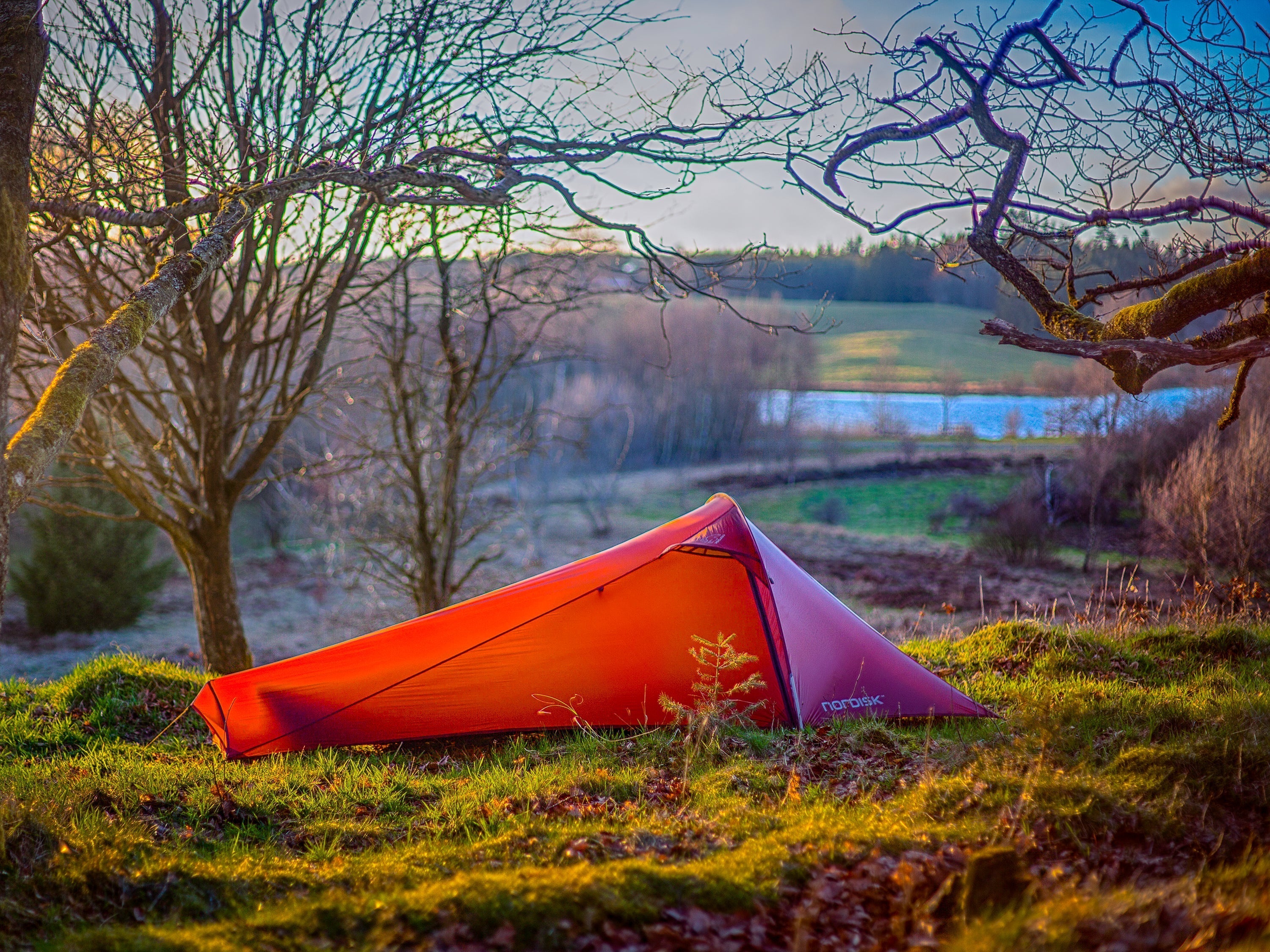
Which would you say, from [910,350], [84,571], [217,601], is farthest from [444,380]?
[910,350]

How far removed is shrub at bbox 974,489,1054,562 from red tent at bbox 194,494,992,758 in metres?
17.6

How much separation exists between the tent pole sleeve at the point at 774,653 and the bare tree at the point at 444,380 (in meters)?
3.07

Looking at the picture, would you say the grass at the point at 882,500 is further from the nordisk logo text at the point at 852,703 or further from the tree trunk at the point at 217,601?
the tree trunk at the point at 217,601

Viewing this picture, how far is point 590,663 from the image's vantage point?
4812 mm

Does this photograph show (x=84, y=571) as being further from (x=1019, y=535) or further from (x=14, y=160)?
(x=1019, y=535)

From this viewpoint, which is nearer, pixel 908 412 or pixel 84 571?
pixel 84 571

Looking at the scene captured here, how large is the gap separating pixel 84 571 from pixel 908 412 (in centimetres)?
3340

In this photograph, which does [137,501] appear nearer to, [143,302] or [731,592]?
[143,302]

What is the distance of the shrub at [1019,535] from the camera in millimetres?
20375

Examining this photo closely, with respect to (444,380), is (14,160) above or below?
above

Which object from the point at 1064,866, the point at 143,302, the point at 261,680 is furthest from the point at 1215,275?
the point at 261,680

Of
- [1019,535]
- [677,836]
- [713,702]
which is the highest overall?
[713,702]

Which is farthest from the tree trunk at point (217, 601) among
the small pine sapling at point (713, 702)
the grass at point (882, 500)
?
the grass at point (882, 500)

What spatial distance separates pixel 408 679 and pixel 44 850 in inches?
78.7
